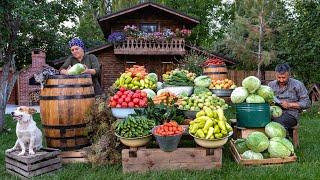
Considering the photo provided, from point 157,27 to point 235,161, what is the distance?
14.6 metres

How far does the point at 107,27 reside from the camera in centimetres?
2005

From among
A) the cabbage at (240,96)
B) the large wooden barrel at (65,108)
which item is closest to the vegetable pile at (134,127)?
the large wooden barrel at (65,108)

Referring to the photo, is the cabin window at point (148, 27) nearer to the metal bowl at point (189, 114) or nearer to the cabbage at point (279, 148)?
the metal bowl at point (189, 114)

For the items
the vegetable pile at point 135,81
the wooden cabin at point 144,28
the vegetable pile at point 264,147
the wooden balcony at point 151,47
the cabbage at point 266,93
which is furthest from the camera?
the wooden cabin at point 144,28

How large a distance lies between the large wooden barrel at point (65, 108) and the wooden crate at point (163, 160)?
89cm

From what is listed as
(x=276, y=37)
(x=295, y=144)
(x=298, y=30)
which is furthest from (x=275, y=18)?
(x=295, y=144)

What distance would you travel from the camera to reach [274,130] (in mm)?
5703

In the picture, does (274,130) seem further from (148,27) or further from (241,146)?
(148,27)

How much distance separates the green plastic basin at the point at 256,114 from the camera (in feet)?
19.4

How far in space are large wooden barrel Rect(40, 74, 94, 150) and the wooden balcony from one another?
12334 millimetres

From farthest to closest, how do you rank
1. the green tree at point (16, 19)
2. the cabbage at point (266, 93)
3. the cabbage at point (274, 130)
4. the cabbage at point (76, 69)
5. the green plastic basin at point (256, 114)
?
1. the green tree at point (16, 19)
2. the cabbage at point (266, 93)
3. the green plastic basin at point (256, 114)
4. the cabbage at point (76, 69)
5. the cabbage at point (274, 130)

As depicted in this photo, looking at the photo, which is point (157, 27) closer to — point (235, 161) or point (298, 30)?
point (298, 30)

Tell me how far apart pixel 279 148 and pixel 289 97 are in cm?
134

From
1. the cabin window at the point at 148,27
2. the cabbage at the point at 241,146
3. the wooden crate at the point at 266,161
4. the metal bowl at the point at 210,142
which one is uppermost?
the cabin window at the point at 148,27
